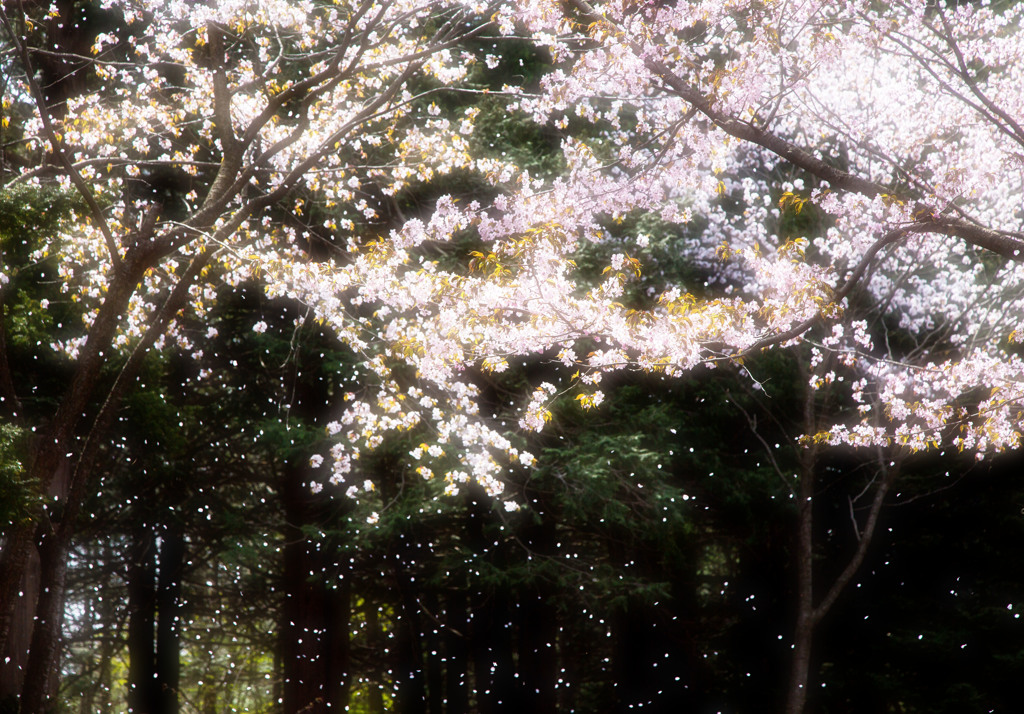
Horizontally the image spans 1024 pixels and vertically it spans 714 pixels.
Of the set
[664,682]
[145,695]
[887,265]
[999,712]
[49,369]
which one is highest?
[887,265]

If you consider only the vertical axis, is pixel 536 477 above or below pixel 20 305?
below

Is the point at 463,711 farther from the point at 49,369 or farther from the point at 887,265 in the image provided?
the point at 887,265

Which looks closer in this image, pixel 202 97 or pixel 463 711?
pixel 202 97

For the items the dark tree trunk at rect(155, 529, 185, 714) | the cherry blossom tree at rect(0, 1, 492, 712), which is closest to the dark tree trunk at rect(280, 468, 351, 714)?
the dark tree trunk at rect(155, 529, 185, 714)

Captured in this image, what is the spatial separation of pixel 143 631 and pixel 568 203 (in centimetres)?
1325

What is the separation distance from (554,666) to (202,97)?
10077 mm

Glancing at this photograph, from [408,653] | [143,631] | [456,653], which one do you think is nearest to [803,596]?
[456,653]

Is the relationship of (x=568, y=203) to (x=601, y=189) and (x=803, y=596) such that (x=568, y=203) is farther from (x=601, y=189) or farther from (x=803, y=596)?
(x=803, y=596)

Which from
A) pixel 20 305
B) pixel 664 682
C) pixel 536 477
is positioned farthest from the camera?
pixel 664 682

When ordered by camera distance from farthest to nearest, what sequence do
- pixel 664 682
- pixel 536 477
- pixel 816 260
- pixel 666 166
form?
pixel 664 682 < pixel 816 260 < pixel 536 477 < pixel 666 166

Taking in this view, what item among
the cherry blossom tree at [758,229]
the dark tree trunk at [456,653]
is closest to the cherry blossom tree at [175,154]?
the cherry blossom tree at [758,229]

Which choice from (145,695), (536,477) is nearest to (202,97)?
(536,477)

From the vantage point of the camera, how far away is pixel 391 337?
31.1 ft

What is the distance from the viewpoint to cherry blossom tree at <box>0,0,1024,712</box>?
19.6 feet
